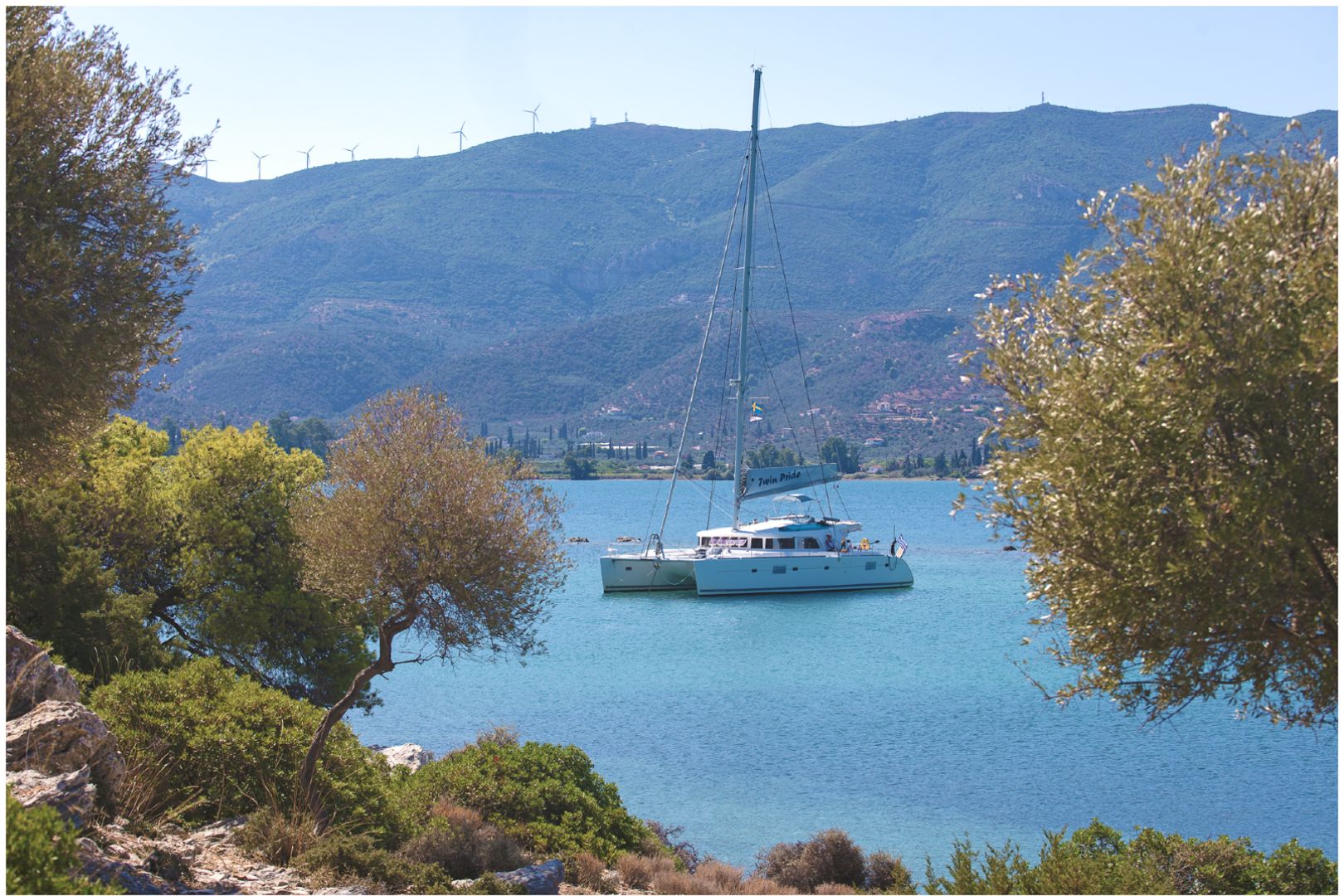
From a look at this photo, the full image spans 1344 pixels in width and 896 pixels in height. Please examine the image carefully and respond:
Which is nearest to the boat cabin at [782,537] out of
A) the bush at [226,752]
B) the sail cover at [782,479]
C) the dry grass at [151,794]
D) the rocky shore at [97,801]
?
the sail cover at [782,479]

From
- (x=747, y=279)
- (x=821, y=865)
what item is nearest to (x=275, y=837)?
(x=821, y=865)

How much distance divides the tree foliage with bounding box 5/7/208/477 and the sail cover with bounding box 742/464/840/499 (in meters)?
47.1

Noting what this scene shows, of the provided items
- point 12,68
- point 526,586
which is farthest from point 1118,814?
point 12,68

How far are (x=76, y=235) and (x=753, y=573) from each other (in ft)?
159

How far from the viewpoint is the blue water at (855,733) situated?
80.8 ft

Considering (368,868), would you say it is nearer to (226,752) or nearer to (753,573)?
(226,752)

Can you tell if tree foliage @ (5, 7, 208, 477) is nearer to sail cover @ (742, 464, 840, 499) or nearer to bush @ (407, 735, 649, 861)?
bush @ (407, 735, 649, 861)

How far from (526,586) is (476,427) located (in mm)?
131356

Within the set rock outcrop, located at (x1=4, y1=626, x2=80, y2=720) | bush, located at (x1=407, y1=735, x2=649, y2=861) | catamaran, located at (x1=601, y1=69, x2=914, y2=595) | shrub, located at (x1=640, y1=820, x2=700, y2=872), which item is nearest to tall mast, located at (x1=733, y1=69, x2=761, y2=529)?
catamaran, located at (x1=601, y1=69, x2=914, y2=595)

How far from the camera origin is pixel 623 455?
14488 centimetres

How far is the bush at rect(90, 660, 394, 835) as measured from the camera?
14.0m

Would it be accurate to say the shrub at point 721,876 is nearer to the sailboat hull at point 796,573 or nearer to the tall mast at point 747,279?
the tall mast at point 747,279

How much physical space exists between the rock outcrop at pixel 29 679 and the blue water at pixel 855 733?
37.2 ft

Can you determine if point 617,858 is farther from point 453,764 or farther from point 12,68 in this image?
point 12,68
